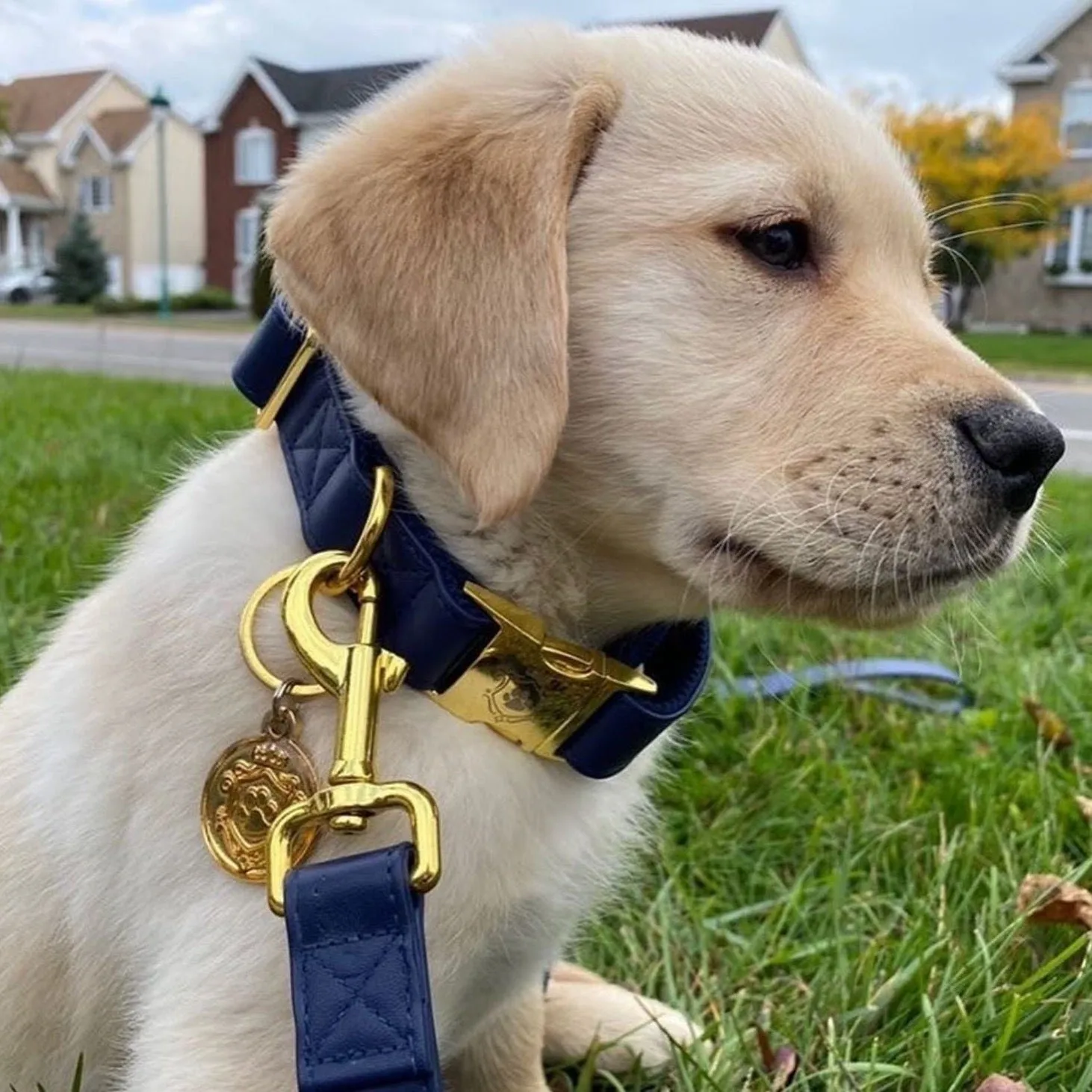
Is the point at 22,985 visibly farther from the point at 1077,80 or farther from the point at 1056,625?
the point at 1077,80

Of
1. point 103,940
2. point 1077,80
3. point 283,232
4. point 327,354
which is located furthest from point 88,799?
point 1077,80

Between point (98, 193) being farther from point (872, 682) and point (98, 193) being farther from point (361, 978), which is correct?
point (361, 978)

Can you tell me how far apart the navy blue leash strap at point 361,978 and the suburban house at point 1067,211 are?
30.1 metres

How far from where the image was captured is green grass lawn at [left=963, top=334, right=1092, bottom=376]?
17516 millimetres

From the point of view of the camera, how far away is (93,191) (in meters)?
46.2

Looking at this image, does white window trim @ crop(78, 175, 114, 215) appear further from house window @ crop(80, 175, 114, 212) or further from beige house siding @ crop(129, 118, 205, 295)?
beige house siding @ crop(129, 118, 205, 295)

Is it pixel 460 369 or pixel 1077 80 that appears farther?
pixel 1077 80

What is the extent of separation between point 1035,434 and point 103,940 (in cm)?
120

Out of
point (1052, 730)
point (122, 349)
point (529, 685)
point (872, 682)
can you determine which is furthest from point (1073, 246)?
point (529, 685)

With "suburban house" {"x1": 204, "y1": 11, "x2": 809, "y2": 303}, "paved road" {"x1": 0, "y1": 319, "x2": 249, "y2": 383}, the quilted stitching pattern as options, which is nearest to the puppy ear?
the quilted stitching pattern

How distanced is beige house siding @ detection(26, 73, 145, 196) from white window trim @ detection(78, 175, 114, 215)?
132 centimetres

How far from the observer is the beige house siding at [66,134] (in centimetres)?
4728

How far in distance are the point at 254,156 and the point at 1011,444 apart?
39.0 m

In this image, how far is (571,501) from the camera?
155cm
